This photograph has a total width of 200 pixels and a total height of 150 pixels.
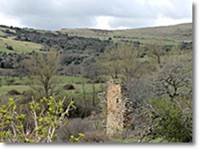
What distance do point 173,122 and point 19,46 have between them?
1.27 m

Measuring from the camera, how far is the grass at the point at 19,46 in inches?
106

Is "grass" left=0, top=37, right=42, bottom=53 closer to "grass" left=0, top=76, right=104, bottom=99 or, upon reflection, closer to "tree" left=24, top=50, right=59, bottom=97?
"tree" left=24, top=50, right=59, bottom=97

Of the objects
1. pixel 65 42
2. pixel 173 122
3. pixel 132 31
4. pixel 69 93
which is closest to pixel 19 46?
pixel 65 42

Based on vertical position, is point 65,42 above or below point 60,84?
above

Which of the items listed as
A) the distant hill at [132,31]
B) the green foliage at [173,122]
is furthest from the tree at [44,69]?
the green foliage at [173,122]

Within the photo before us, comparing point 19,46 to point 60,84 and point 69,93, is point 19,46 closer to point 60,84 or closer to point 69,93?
point 60,84

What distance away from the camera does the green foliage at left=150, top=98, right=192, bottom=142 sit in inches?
74.2

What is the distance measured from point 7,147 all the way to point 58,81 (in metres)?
1.53

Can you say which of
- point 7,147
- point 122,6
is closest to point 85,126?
point 122,6

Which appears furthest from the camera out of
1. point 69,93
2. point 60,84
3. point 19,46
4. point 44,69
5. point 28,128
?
point 44,69

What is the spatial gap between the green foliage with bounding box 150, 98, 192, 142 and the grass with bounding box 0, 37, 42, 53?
3.08 feet

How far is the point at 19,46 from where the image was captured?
117 inches

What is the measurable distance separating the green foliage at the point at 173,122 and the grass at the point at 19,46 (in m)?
0.94

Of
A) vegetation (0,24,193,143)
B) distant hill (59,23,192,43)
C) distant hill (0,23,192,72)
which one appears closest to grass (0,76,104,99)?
vegetation (0,24,193,143)
